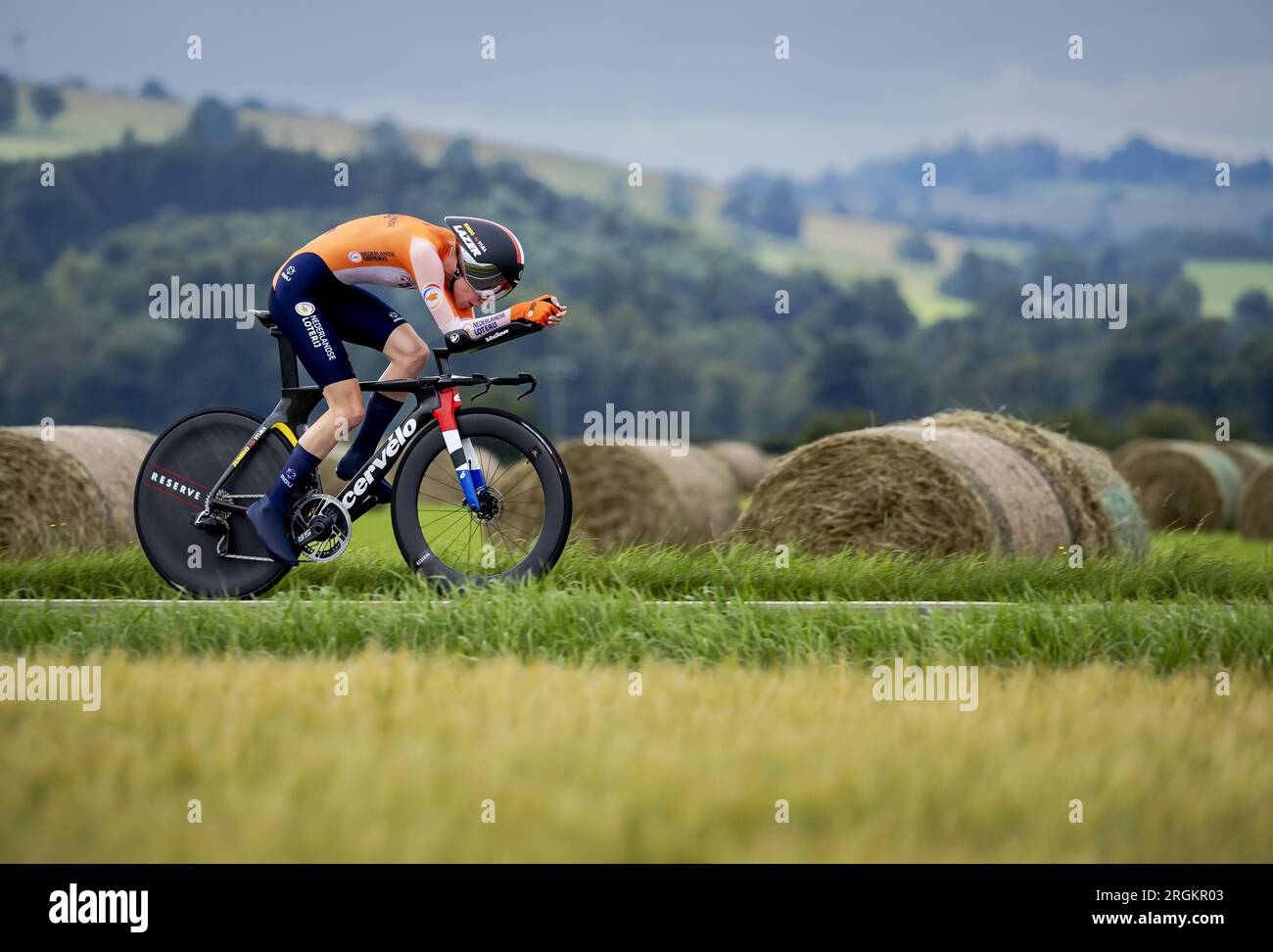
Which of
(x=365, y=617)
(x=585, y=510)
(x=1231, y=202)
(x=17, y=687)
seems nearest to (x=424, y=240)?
(x=365, y=617)


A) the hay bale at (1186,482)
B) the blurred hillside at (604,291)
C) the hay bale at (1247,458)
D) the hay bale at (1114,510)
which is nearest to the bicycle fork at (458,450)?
the hay bale at (1114,510)

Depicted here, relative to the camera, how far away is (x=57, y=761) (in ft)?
12.9

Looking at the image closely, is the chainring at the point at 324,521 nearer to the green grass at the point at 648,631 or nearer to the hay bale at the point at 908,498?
the green grass at the point at 648,631

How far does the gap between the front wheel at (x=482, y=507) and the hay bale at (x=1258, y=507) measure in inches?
601

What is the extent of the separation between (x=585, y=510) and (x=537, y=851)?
13.2 metres

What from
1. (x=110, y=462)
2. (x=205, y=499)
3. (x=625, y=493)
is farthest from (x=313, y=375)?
(x=625, y=493)

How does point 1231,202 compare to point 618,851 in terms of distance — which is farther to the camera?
point 1231,202

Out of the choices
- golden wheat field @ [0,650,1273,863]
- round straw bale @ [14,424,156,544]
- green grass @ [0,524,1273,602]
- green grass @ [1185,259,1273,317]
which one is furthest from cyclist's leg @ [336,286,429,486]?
green grass @ [1185,259,1273,317]

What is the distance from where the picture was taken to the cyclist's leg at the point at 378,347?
6957mm

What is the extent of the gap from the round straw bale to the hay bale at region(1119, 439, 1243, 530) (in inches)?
584

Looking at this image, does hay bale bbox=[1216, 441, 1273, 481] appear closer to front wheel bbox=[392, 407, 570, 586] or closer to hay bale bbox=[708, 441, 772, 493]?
hay bale bbox=[708, 441, 772, 493]

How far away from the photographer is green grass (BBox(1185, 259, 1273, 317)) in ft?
345

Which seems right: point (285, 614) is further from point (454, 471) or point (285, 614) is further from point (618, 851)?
point (618, 851)

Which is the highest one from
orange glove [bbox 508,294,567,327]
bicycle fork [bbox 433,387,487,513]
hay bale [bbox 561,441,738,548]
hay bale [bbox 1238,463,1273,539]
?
orange glove [bbox 508,294,567,327]
